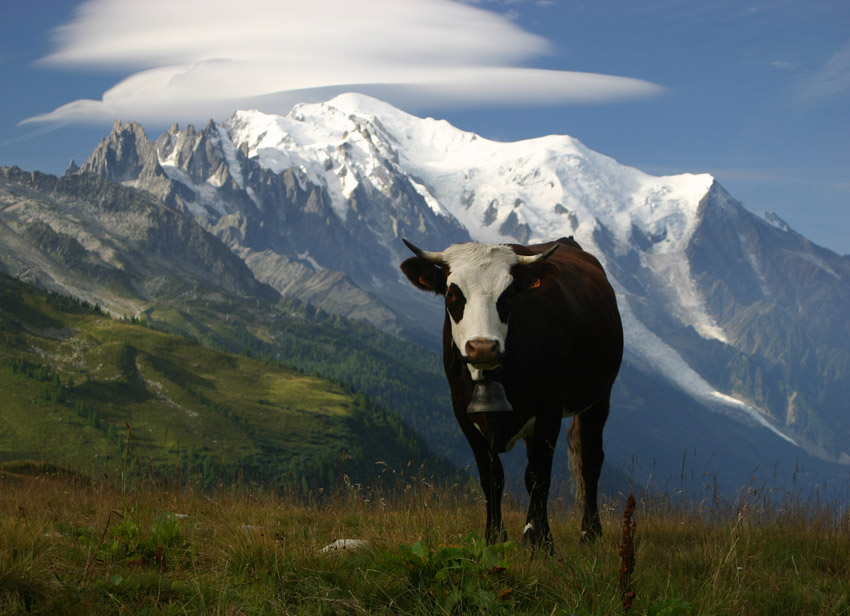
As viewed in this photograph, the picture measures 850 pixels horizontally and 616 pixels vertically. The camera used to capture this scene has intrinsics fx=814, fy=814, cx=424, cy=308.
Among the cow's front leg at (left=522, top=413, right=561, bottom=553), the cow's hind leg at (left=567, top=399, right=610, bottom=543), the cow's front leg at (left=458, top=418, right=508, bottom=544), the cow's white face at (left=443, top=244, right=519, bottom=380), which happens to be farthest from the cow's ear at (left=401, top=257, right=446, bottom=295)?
the cow's hind leg at (left=567, top=399, right=610, bottom=543)

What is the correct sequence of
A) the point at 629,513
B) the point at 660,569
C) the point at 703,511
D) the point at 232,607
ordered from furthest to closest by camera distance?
the point at 703,511, the point at 660,569, the point at 232,607, the point at 629,513

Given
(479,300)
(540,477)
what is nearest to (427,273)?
(479,300)

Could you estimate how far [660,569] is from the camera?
26.8ft

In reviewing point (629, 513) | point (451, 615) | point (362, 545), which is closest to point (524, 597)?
point (451, 615)

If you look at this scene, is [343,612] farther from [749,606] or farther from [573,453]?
[573,453]

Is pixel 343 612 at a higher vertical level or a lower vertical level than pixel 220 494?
higher

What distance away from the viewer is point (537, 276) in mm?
9617

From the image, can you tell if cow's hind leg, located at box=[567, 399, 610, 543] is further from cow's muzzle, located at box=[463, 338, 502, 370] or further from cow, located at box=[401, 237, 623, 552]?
cow's muzzle, located at box=[463, 338, 502, 370]

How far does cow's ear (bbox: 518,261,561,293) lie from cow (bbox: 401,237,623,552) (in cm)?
1

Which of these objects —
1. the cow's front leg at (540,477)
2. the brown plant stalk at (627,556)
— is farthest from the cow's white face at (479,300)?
the brown plant stalk at (627,556)

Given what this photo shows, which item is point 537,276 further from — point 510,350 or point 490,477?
point 490,477

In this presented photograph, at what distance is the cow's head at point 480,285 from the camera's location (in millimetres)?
8672

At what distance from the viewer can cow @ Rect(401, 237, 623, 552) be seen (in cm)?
897

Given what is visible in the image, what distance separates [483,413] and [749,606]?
3191 millimetres
